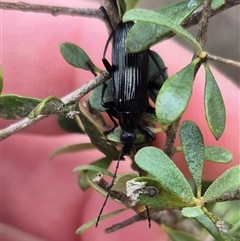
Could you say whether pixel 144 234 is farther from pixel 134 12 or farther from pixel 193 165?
pixel 134 12

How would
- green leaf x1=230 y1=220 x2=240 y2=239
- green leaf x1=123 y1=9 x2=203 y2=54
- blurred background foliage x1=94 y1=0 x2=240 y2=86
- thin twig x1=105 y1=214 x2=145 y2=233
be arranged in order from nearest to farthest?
1. green leaf x1=123 y1=9 x2=203 y2=54
2. green leaf x1=230 y1=220 x2=240 y2=239
3. thin twig x1=105 y1=214 x2=145 y2=233
4. blurred background foliage x1=94 y1=0 x2=240 y2=86

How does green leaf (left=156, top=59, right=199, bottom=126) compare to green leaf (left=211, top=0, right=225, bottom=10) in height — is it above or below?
below

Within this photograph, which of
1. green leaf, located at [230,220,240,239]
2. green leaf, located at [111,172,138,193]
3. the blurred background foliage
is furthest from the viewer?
the blurred background foliage

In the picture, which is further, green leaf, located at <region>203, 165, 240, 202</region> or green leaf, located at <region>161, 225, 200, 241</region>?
green leaf, located at <region>161, 225, 200, 241</region>

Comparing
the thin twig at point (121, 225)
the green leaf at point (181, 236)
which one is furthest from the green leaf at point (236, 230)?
the thin twig at point (121, 225)

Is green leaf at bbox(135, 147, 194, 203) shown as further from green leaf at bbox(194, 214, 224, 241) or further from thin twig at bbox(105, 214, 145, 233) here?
thin twig at bbox(105, 214, 145, 233)

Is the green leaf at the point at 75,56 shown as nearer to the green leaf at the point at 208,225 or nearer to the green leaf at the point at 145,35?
→ the green leaf at the point at 145,35

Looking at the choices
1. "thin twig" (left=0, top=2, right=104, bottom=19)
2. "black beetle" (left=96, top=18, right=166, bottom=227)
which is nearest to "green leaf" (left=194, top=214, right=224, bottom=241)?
"black beetle" (left=96, top=18, right=166, bottom=227)

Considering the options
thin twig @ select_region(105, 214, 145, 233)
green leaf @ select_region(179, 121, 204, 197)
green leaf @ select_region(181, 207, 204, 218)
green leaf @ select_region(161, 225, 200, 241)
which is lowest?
green leaf @ select_region(161, 225, 200, 241)
